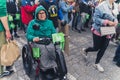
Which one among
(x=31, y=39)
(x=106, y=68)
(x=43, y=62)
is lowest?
Result: (x=106, y=68)

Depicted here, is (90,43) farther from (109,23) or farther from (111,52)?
(109,23)

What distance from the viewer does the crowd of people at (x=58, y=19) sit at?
4785 mm

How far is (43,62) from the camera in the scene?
457 centimetres

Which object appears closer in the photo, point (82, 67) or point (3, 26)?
point (3, 26)

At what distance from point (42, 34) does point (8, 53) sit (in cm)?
73

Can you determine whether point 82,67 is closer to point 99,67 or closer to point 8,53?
point 99,67

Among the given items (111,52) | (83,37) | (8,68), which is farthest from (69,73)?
(83,37)

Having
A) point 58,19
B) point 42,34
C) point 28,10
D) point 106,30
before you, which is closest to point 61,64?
point 42,34

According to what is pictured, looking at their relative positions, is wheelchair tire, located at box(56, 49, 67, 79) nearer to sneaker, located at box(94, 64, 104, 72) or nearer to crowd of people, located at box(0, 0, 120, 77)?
crowd of people, located at box(0, 0, 120, 77)

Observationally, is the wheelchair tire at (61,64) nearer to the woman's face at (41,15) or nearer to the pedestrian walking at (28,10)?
the woman's face at (41,15)

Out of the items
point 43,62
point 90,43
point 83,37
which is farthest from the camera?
point 83,37

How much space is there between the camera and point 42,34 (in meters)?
4.88

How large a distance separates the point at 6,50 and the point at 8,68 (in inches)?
24.5

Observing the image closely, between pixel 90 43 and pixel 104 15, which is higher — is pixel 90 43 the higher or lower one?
the lower one
